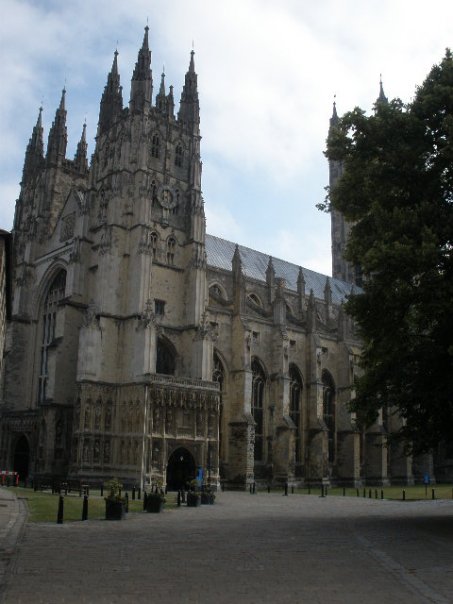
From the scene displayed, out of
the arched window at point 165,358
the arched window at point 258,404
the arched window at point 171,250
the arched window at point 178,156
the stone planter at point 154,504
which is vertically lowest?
the stone planter at point 154,504

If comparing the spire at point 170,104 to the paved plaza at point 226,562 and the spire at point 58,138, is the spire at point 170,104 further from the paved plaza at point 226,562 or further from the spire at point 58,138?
the paved plaza at point 226,562

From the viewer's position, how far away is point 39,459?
42000mm

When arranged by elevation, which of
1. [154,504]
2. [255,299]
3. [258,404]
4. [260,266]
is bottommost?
[154,504]

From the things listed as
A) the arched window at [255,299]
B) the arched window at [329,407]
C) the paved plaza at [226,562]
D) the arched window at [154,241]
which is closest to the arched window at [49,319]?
the arched window at [154,241]

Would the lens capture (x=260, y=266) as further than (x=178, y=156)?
Yes

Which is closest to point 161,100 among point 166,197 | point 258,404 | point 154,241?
point 166,197

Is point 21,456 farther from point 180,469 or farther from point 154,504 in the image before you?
point 154,504

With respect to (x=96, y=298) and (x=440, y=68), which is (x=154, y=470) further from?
(x=440, y=68)

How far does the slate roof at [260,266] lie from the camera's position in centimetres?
5741

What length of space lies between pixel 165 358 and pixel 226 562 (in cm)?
3346

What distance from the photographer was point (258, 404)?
168ft

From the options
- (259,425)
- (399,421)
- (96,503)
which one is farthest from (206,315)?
(399,421)

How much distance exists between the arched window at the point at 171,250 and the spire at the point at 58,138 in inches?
633

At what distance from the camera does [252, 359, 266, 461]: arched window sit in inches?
1994
